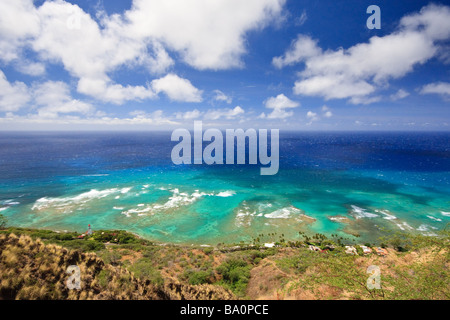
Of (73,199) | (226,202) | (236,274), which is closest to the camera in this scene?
(236,274)

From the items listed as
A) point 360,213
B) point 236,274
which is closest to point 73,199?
point 236,274

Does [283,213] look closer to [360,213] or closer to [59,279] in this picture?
[360,213]

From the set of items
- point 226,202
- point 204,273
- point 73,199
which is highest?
point 204,273

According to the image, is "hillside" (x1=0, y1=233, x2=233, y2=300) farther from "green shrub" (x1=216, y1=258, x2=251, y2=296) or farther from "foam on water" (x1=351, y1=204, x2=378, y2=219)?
"foam on water" (x1=351, y1=204, x2=378, y2=219)

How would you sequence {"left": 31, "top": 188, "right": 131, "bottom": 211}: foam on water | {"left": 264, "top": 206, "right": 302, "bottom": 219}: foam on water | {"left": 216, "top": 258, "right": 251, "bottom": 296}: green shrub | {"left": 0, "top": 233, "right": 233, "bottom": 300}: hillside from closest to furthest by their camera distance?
{"left": 0, "top": 233, "right": 233, "bottom": 300}: hillside, {"left": 216, "top": 258, "right": 251, "bottom": 296}: green shrub, {"left": 264, "top": 206, "right": 302, "bottom": 219}: foam on water, {"left": 31, "top": 188, "right": 131, "bottom": 211}: foam on water

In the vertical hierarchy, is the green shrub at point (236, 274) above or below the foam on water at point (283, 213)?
above

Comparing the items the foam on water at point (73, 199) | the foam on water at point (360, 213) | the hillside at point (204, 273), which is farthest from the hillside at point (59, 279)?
the foam on water at point (73, 199)

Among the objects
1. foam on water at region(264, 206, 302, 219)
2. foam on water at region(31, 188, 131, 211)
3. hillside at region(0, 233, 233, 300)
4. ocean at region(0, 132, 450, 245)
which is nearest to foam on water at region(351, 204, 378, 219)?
ocean at region(0, 132, 450, 245)

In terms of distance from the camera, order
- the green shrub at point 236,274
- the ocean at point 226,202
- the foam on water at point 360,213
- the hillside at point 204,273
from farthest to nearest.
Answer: the foam on water at point 360,213 < the ocean at point 226,202 < the green shrub at point 236,274 < the hillside at point 204,273

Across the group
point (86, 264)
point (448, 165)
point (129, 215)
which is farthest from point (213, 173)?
point (448, 165)

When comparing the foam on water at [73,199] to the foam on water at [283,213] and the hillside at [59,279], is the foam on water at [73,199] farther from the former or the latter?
the hillside at [59,279]

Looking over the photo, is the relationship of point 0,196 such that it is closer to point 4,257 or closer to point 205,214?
point 205,214
